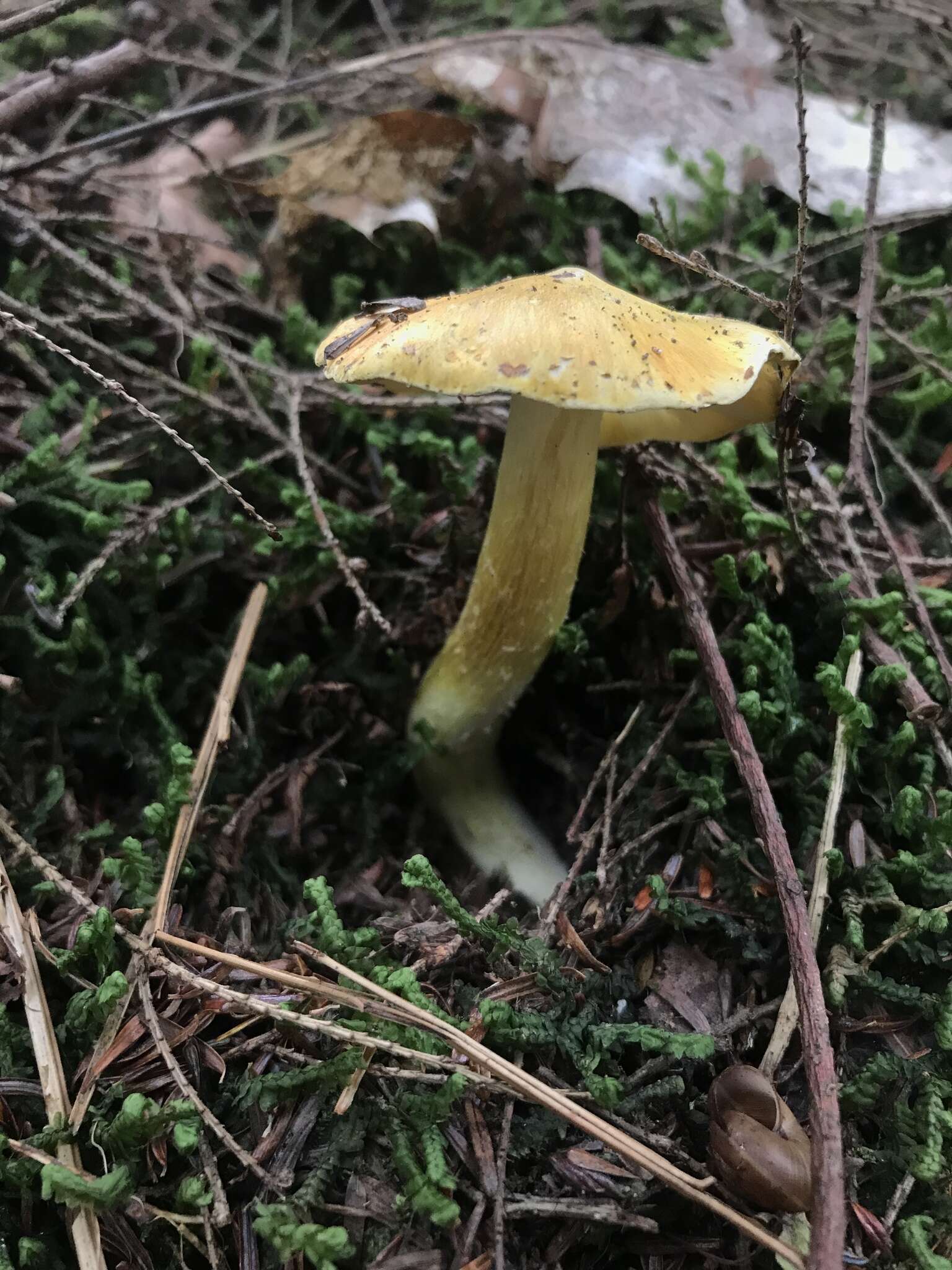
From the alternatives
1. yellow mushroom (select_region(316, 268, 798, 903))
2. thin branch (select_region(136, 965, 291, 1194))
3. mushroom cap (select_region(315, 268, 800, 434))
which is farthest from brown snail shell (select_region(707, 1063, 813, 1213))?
mushroom cap (select_region(315, 268, 800, 434))

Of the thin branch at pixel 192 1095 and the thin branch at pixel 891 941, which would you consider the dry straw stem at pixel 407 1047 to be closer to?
the thin branch at pixel 192 1095

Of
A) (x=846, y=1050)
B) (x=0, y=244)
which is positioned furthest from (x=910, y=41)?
(x=846, y=1050)

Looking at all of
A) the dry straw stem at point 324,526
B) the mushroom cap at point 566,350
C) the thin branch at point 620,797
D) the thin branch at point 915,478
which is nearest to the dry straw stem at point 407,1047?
the thin branch at point 620,797

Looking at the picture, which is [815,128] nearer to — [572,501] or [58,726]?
[572,501]

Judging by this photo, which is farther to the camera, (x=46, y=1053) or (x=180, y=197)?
(x=180, y=197)

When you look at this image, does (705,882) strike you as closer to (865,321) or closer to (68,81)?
(865,321)

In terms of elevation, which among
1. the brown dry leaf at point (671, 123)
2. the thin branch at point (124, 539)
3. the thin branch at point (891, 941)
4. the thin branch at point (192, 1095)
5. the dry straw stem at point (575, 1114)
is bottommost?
the thin branch at point (192, 1095)

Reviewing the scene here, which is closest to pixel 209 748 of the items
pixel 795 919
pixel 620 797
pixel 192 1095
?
pixel 192 1095
